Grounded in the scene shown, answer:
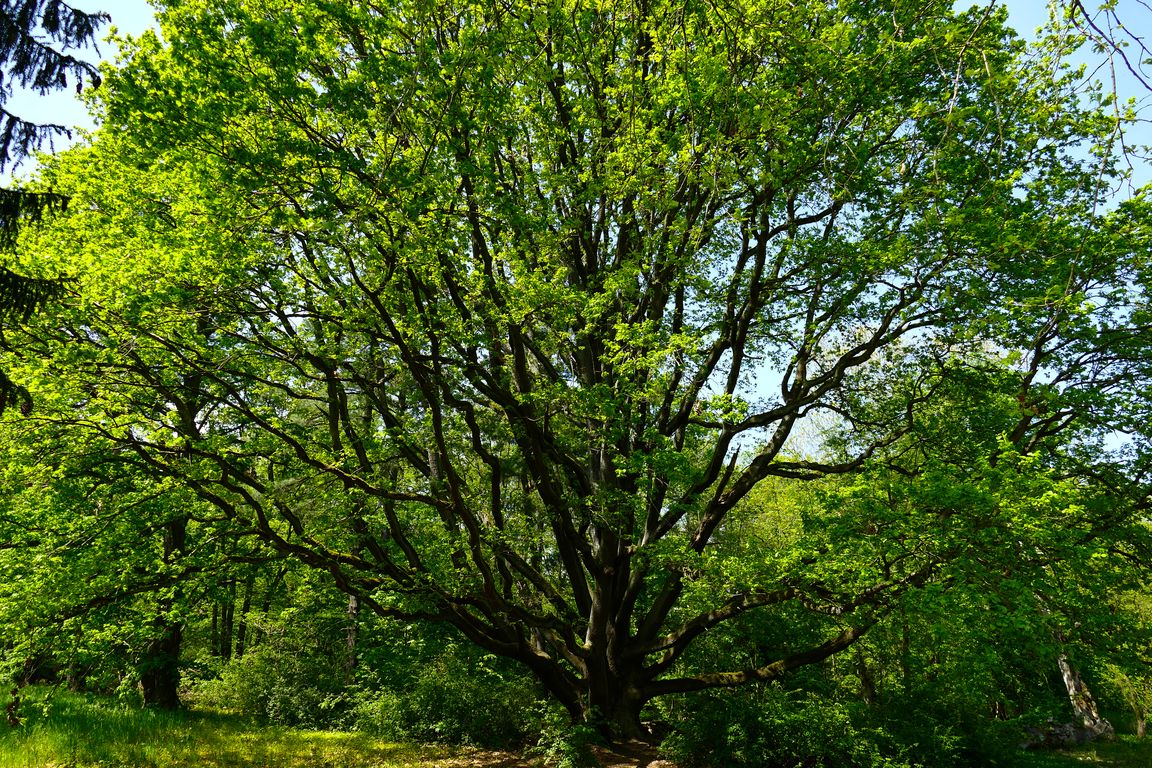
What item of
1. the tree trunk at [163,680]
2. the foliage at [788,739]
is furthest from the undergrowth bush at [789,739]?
the tree trunk at [163,680]

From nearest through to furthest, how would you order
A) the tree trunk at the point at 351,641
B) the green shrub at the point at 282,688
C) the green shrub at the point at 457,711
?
the green shrub at the point at 457,711 < the green shrub at the point at 282,688 < the tree trunk at the point at 351,641

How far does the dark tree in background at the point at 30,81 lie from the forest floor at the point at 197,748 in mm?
5776

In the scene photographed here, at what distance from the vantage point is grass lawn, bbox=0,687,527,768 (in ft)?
29.6

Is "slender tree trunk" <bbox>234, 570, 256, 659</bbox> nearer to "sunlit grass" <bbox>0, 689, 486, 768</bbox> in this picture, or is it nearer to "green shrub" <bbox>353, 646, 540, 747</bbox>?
"sunlit grass" <bbox>0, 689, 486, 768</bbox>

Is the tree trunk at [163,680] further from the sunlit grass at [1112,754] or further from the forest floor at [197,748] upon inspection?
the sunlit grass at [1112,754]

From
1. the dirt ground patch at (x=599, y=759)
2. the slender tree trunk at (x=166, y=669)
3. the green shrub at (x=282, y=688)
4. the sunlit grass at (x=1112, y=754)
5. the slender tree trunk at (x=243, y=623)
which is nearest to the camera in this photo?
the dirt ground patch at (x=599, y=759)

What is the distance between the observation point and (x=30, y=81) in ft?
23.2

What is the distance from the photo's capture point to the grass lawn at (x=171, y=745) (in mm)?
9016

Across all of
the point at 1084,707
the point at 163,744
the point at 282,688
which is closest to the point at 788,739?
the point at 163,744

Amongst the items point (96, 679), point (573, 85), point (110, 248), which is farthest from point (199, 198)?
point (96, 679)

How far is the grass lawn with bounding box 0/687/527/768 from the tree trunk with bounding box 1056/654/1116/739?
18990 millimetres

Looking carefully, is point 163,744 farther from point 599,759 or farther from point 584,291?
point 584,291

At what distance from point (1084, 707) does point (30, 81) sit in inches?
1149

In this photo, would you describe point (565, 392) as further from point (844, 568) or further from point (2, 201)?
point (2, 201)
